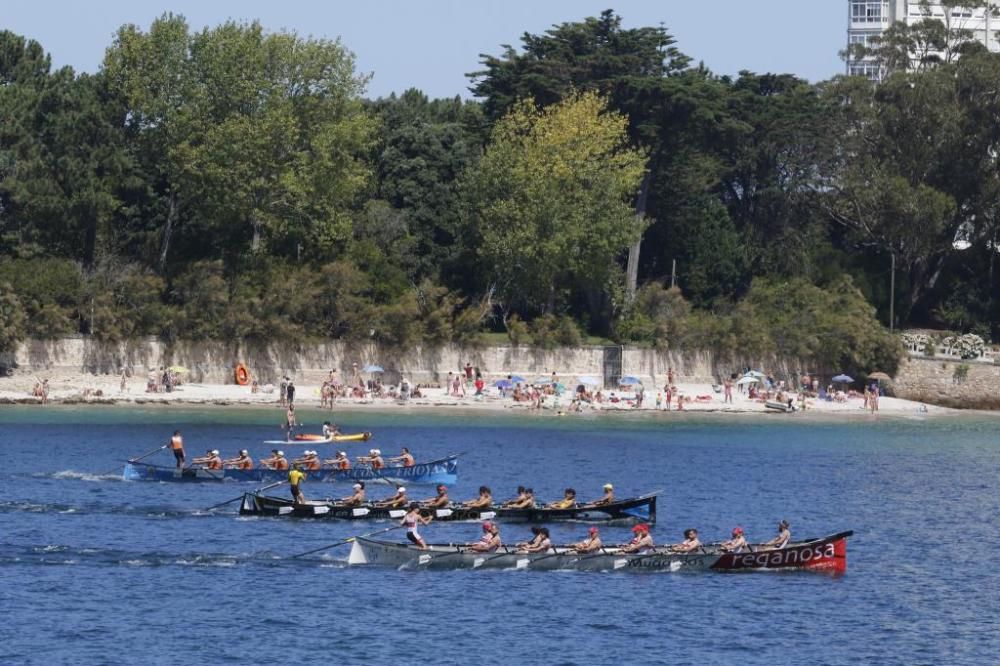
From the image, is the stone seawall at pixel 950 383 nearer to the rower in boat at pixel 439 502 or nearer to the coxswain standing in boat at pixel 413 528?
the rower in boat at pixel 439 502

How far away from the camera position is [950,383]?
90188mm

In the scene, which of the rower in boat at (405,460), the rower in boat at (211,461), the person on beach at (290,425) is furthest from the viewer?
the person on beach at (290,425)

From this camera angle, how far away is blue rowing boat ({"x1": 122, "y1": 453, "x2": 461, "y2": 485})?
5756 cm

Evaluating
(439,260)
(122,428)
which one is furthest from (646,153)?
(122,428)

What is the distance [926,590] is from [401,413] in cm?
3902

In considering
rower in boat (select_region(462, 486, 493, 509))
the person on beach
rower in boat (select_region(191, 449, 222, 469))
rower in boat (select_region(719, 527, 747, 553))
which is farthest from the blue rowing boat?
rower in boat (select_region(719, 527, 747, 553))

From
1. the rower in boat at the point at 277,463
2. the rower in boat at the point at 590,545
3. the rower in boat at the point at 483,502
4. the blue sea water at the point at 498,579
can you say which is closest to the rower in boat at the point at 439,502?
the rower in boat at the point at 483,502

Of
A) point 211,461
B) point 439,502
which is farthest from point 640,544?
point 211,461

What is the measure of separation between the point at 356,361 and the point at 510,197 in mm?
11362

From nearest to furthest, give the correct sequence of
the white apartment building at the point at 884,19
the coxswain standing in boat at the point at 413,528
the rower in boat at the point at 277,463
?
the coxswain standing in boat at the point at 413,528
the rower in boat at the point at 277,463
the white apartment building at the point at 884,19

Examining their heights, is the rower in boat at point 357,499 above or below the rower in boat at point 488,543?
above

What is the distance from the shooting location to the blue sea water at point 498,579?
37.1 metres

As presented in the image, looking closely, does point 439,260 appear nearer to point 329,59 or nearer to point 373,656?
point 329,59

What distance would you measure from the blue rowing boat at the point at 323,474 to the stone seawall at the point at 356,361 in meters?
22.8
